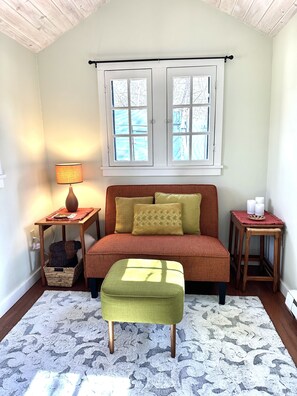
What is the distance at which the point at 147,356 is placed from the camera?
1.72 meters

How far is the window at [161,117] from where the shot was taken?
275 centimetres

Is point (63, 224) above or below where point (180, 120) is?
below

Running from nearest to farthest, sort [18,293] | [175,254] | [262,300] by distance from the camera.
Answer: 1. [175,254]
2. [262,300]
3. [18,293]

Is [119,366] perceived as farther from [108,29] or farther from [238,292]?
[108,29]

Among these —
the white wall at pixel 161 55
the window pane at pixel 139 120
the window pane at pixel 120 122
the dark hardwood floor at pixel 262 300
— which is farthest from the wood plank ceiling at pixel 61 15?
the dark hardwood floor at pixel 262 300

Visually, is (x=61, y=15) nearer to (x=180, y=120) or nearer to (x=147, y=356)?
(x=180, y=120)

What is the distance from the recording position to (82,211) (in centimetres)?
286

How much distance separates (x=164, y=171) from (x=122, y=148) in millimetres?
532

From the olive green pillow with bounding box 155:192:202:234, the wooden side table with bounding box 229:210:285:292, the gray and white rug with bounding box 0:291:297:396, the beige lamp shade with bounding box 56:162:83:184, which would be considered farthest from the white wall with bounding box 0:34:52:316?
the wooden side table with bounding box 229:210:285:292

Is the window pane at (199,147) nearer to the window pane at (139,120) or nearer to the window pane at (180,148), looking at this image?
the window pane at (180,148)

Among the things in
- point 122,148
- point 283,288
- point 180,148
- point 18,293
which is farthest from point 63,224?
point 283,288

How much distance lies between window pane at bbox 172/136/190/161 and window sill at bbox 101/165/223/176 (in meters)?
0.12

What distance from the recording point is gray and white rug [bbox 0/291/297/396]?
1.50m

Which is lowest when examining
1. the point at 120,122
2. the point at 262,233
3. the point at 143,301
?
the point at 143,301
